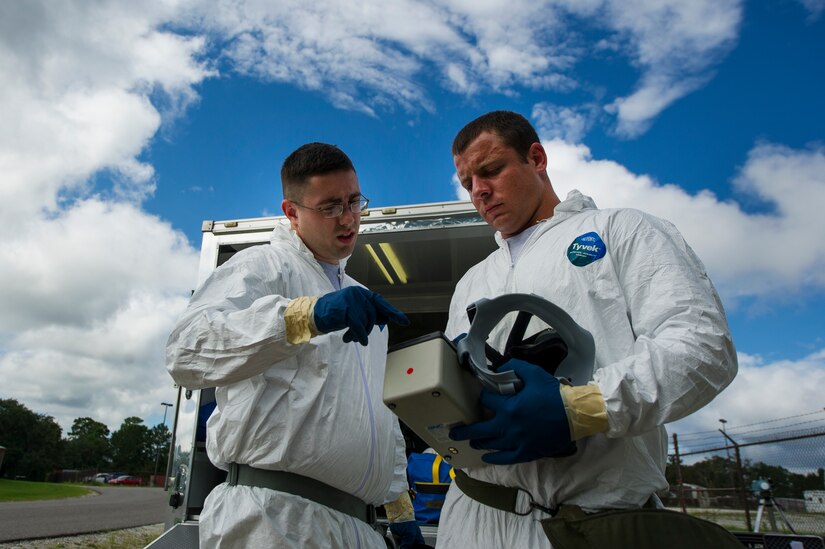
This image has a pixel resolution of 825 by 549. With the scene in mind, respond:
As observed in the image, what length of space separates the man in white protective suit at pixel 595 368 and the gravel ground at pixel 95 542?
780cm

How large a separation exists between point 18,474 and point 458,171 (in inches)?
2437

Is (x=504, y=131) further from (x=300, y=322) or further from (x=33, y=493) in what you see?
(x=33, y=493)

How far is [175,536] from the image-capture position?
2.97 metres

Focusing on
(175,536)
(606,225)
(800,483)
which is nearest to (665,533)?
(606,225)

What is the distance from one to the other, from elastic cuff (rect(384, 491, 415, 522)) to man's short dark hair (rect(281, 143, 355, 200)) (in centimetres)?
137

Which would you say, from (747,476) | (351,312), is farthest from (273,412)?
(747,476)

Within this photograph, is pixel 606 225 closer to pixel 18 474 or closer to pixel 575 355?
pixel 575 355

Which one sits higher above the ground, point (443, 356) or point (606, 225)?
point (606, 225)

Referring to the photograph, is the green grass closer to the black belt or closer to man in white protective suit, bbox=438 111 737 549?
the black belt

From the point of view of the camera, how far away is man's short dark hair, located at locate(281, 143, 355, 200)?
7.50ft

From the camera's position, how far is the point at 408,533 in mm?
2441

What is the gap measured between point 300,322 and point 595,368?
80 cm

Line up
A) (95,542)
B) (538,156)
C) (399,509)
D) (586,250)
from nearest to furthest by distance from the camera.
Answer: (586,250) < (538,156) < (399,509) < (95,542)

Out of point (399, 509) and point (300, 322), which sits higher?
point (300, 322)
